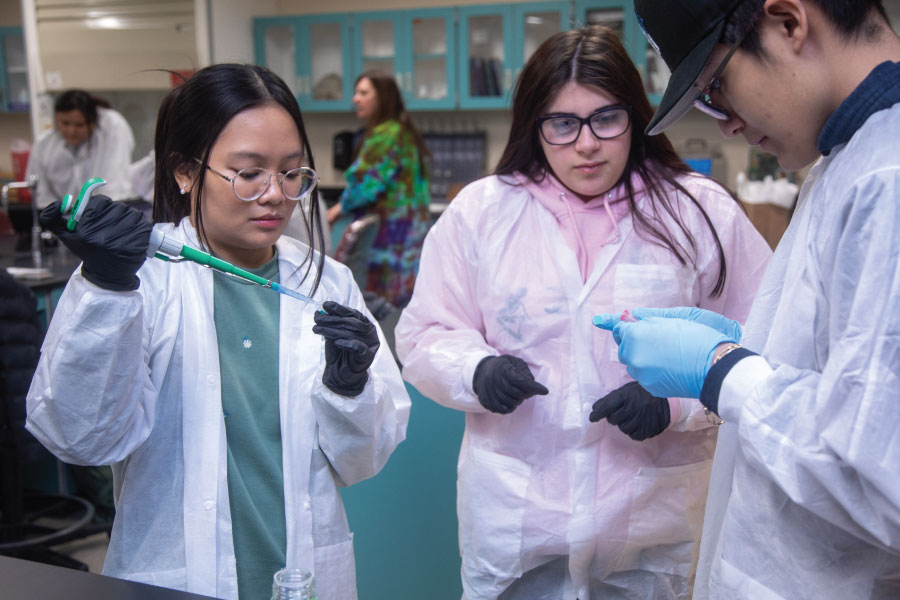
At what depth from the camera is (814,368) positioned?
2.79 ft

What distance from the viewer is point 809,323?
836 mm

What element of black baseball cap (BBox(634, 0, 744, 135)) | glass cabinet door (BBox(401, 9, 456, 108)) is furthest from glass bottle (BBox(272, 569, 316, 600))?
glass cabinet door (BBox(401, 9, 456, 108))

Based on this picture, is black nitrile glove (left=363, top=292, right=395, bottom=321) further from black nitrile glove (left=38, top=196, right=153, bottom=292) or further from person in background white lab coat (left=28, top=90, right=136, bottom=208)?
person in background white lab coat (left=28, top=90, right=136, bottom=208)

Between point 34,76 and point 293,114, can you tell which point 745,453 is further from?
point 34,76

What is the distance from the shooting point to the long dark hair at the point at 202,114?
1135 millimetres

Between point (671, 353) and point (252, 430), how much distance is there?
1.96 ft

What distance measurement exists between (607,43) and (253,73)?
0.59 metres

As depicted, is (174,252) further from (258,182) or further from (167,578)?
(167,578)

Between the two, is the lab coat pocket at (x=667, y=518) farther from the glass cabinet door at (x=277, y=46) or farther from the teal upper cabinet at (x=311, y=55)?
the glass cabinet door at (x=277, y=46)

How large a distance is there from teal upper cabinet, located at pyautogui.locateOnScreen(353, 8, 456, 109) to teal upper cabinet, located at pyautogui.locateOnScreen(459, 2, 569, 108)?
97 mm

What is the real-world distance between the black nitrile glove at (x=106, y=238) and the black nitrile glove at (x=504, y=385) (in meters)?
0.56

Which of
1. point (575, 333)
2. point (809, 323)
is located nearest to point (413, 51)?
point (575, 333)

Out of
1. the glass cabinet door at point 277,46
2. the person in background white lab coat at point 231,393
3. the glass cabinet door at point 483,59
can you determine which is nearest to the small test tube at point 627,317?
the person in background white lab coat at point 231,393

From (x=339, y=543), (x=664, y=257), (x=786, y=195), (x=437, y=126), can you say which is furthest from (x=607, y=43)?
(x=437, y=126)
